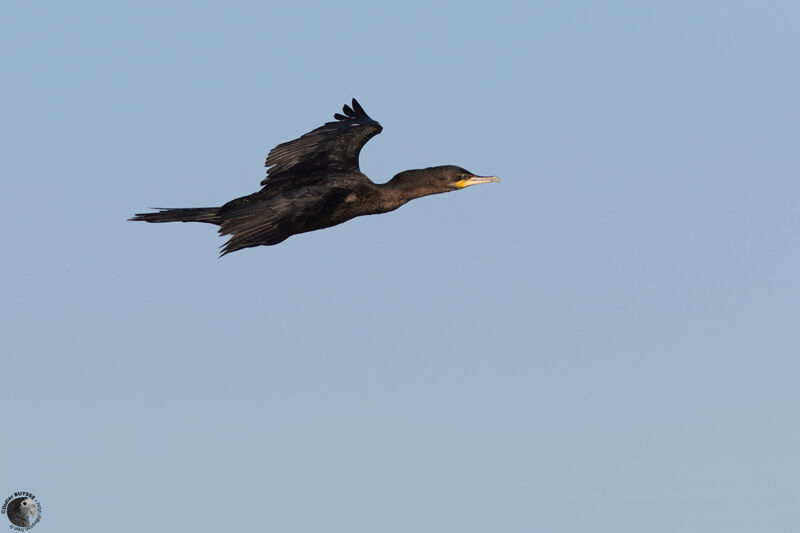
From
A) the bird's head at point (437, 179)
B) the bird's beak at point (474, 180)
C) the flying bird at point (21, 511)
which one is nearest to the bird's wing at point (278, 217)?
the bird's head at point (437, 179)

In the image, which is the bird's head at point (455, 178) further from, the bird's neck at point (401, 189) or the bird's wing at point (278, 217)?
the bird's wing at point (278, 217)

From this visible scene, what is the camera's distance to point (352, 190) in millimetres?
16078

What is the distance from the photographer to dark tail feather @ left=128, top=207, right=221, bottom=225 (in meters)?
15.9

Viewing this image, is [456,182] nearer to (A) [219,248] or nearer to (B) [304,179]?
(B) [304,179]

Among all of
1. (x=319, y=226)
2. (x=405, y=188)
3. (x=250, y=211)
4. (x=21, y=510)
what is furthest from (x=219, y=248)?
(x=21, y=510)

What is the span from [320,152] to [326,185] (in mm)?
1040

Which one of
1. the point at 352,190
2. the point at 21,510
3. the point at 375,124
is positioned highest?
the point at 375,124

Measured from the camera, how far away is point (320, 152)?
55.0 ft

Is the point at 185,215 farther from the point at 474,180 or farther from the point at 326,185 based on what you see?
the point at 474,180

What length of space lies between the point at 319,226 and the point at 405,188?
138cm

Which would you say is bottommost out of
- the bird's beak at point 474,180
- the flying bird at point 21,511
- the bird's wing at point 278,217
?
the flying bird at point 21,511

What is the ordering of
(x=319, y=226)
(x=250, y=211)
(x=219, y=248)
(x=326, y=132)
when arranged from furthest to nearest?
(x=326, y=132), (x=319, y=226), (x=250, y=211), (x=219, y=248)

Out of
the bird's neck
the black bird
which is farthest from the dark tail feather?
the bird's neck

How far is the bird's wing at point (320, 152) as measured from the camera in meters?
16.6
